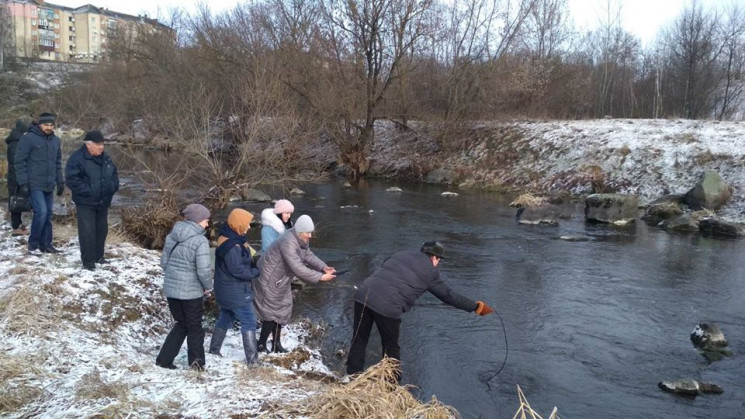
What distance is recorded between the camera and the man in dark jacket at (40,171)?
7809 mm

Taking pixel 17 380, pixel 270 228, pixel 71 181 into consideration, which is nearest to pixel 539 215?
pixel 270 228

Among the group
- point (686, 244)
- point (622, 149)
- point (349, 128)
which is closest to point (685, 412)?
point (686, 244)

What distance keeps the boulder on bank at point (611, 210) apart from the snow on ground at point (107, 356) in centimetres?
1236

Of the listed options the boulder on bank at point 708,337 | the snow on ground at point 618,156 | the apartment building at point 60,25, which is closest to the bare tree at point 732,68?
the snow on ground at point 618,156

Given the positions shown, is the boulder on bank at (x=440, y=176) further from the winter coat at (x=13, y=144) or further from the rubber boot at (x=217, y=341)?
the rubber boot at (x=217, y=341)

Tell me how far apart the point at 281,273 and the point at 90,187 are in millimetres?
2968

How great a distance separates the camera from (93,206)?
7555mm

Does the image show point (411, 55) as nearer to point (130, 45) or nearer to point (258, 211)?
point (258, 211)

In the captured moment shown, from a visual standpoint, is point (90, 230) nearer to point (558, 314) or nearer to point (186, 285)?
point (186, 285)

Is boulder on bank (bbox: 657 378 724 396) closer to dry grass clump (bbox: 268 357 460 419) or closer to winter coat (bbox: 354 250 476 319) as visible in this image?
winter coat (bbox: 354 250 476 319)

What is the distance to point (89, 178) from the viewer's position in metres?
7.36

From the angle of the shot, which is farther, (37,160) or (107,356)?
(37,160)

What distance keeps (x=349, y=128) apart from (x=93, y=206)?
21.9 m

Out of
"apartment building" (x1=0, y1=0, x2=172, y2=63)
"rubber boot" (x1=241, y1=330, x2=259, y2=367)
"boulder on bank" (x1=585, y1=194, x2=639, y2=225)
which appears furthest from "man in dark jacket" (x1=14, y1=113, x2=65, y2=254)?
"apartment building" (x1=0, y1=0, x2=172, y2=63)
